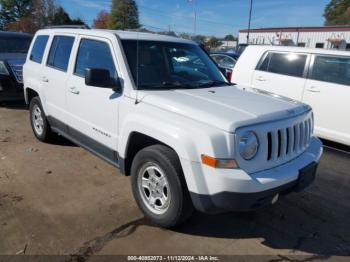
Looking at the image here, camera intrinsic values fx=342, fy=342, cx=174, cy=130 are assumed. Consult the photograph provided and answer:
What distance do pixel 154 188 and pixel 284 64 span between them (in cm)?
489

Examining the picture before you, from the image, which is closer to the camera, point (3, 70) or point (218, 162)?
point (218, 162)

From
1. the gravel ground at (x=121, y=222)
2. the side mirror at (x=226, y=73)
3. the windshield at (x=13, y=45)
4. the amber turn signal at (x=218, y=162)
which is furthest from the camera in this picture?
the windshield at (x=13, y=45)

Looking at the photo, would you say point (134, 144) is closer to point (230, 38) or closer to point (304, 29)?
point (304, 29)

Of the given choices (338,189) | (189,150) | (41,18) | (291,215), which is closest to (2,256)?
(189,150)

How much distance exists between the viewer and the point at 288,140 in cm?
329

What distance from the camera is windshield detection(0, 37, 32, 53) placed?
934 cm

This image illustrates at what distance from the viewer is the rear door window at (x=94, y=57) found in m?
3.99

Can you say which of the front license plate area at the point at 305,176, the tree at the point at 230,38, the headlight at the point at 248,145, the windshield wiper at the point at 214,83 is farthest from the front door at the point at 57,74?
the tree at the point at 230,38

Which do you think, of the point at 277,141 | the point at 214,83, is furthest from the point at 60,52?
the point at 277,141

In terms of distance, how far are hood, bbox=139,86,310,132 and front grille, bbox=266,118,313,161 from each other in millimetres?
133

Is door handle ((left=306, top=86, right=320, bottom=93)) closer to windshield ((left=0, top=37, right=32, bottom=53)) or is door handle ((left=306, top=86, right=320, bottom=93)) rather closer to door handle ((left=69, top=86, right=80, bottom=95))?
door handle ((left=69, top=86, right=80, bottom=95))

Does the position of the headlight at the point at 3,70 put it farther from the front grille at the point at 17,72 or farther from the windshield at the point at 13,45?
the windshield at the point at 13,45

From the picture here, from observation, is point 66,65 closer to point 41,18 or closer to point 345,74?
point 345,74

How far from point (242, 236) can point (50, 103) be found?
3467 mm
